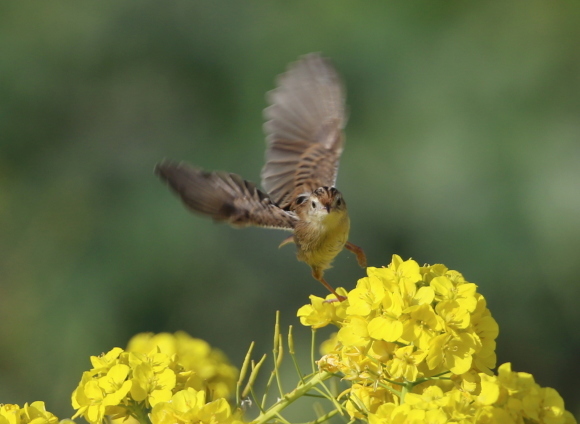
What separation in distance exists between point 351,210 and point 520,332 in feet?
3.39

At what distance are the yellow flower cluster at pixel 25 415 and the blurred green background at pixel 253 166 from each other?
2436 mm

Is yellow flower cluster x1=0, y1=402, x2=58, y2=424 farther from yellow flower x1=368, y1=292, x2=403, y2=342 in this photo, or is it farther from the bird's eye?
the bird's eye

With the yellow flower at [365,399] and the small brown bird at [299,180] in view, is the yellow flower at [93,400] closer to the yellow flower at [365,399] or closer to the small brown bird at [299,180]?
the yellow flower at [365,399]

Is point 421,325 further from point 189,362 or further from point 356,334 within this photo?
point 189,362

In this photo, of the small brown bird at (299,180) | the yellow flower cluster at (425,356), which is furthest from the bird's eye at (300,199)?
the yellow flower cluster at (425,356)

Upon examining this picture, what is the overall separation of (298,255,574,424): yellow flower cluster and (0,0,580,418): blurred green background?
7.55 feet

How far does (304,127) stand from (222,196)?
2.60 feet

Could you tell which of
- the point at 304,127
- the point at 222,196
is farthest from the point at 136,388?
the point at 304,127

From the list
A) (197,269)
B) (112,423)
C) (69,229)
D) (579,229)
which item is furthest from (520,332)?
(112,423)

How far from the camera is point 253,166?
15.6ft

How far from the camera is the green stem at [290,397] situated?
1979 millimetres

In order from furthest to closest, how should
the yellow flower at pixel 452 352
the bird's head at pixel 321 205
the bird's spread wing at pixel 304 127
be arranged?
the bird's spread wing at pixel 304 127 → the bird's head at pixel 321 205 → the yellow flower at pixel 452 352

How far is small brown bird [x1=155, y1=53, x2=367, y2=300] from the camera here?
2.88 m

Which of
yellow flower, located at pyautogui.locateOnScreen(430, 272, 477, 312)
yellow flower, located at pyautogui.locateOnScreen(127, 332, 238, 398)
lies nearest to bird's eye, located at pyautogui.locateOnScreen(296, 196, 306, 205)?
yellow flower, located at pyautogui.locateOnScreen(127, 332, 238, 398)
